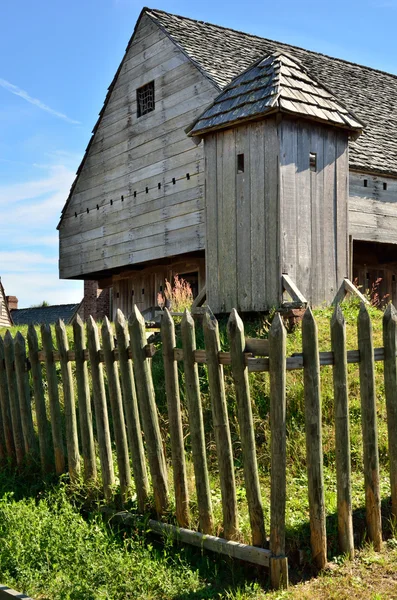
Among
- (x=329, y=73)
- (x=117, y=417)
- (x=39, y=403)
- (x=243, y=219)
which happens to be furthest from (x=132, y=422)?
(x=329, y=73)

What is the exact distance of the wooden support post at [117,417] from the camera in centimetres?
577

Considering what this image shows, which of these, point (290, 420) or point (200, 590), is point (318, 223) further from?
point (200, 590)

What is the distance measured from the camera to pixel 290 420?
714 cm

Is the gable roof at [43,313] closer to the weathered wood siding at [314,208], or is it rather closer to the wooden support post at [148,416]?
the weathered wood siding at [314,208]

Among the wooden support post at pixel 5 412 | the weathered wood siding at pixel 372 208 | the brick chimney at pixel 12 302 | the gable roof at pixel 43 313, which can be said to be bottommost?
the wooden support post at pixel 5 412

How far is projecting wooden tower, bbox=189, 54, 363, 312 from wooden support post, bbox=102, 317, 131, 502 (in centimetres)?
443

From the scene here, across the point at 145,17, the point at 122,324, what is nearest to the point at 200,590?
the point at 122,324

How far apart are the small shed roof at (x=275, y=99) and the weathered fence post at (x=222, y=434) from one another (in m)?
5.76

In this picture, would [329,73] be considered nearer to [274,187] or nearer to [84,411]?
[274,187]

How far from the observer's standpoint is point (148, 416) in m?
5.51

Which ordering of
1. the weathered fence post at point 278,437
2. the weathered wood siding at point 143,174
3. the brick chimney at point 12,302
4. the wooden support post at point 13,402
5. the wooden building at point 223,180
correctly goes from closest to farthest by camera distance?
the weathered fence post at point 278,437 < the wooden support post at point 13,402 < the wooden building at point 223,180 < the weathered wood siding at point 143,174 < the brick chimney at point 12,302

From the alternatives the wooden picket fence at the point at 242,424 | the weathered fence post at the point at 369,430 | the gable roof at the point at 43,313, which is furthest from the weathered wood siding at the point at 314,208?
the gable roof at the point at 43,313

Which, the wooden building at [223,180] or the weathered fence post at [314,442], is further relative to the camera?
the wooden building at [223,180]

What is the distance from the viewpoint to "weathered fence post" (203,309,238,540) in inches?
192
